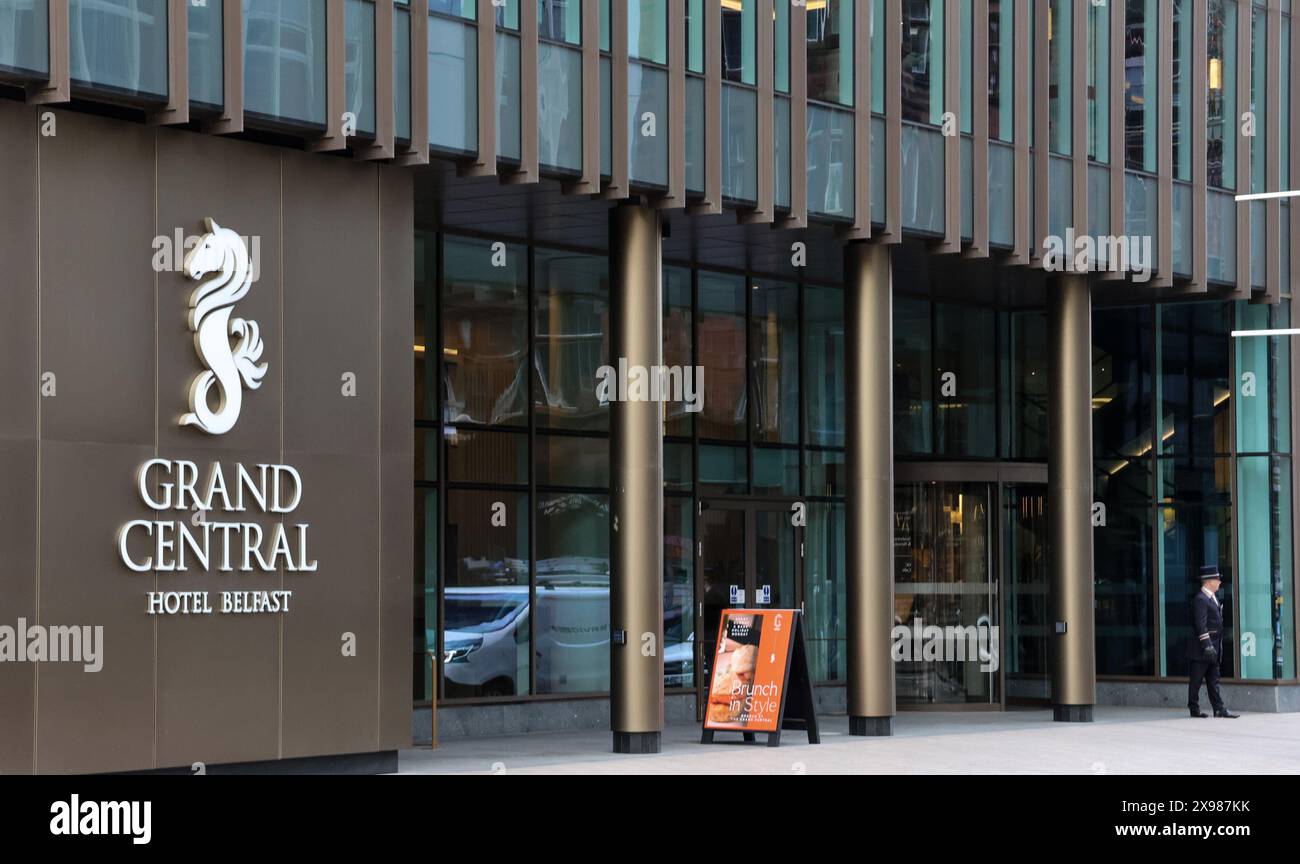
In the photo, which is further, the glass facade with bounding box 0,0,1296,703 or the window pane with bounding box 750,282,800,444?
the window pane with bounding box 750,282,800,444

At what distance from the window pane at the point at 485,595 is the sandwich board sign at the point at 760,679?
2.87m

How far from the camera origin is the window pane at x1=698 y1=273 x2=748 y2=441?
25812mm

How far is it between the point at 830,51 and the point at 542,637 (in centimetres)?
794

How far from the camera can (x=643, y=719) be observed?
20.0 metres

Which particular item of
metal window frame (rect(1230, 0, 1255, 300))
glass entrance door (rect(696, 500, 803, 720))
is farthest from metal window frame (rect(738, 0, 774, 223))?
metal window frame (rect(1230, 0, 1255, 300))

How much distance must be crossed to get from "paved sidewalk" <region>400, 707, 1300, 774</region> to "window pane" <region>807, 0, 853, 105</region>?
7527mm

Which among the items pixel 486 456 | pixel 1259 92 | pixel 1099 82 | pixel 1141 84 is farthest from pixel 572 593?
pixel 1259 92

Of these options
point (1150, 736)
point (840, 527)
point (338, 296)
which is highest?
point (338, 296)

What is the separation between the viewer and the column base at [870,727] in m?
22.4

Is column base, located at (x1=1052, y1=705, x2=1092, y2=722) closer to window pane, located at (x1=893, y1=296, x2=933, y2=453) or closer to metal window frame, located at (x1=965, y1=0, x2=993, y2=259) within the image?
window pane, located at (x1=893, y1=296, x2=933, y2=453)

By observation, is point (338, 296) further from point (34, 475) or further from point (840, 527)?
point (840, 527)
